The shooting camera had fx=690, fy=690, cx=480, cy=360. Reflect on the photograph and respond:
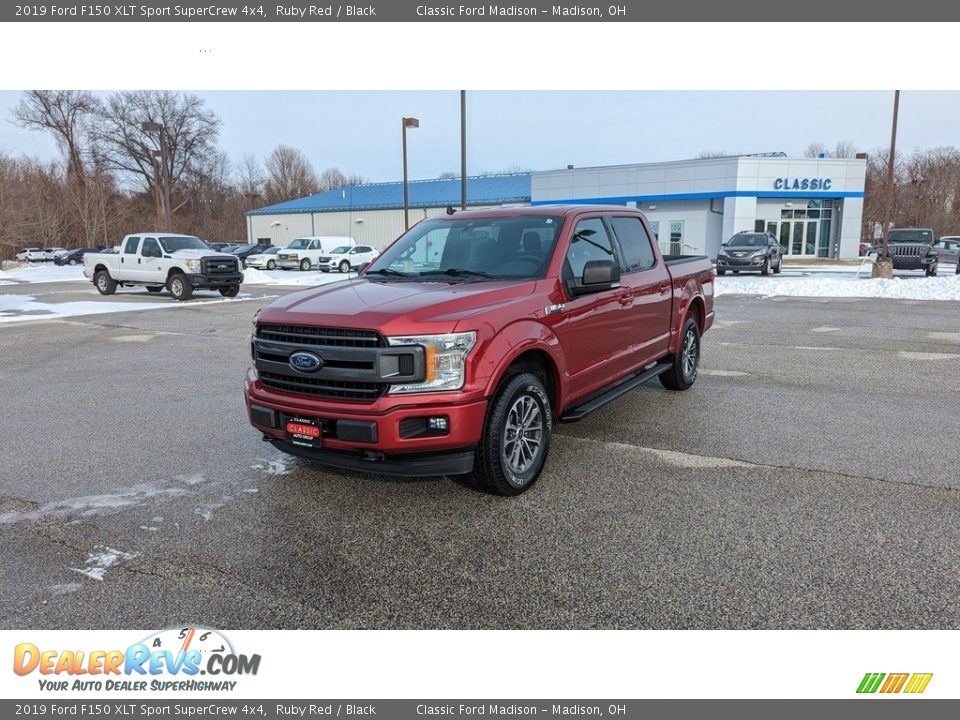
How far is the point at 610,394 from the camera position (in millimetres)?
5812

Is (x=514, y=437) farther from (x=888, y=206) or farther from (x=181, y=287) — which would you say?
(x=888, y=206)

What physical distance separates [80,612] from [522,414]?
2.73 metres

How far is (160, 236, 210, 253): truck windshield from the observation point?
69.7 feet

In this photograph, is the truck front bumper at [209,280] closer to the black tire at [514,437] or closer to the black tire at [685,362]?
the black tire at [685,362]

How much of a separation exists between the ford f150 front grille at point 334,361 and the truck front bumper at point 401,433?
10cm

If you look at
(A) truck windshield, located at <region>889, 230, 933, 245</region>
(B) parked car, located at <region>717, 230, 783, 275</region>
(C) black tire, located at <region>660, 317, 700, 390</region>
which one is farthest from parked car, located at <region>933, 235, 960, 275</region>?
(C) black tire, located at <region>660, 317, 700, 390</region>

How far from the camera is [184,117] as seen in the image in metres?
71.1

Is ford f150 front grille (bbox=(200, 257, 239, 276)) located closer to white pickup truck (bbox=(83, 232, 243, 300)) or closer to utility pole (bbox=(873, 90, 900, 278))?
white pickup truck (bbox=(83, 232, 243, 300))

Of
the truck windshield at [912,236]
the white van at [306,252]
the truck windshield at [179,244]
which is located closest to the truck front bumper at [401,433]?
the truck windshield at [179,244]

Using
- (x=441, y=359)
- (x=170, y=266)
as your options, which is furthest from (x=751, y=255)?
(x=441, y=359)

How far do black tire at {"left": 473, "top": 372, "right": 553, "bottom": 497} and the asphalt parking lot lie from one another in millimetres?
161

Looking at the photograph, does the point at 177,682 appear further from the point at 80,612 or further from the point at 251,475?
the point at 251,475

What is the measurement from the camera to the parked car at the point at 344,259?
3688 cm

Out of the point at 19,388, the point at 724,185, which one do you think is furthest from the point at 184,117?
the point at 19,388
